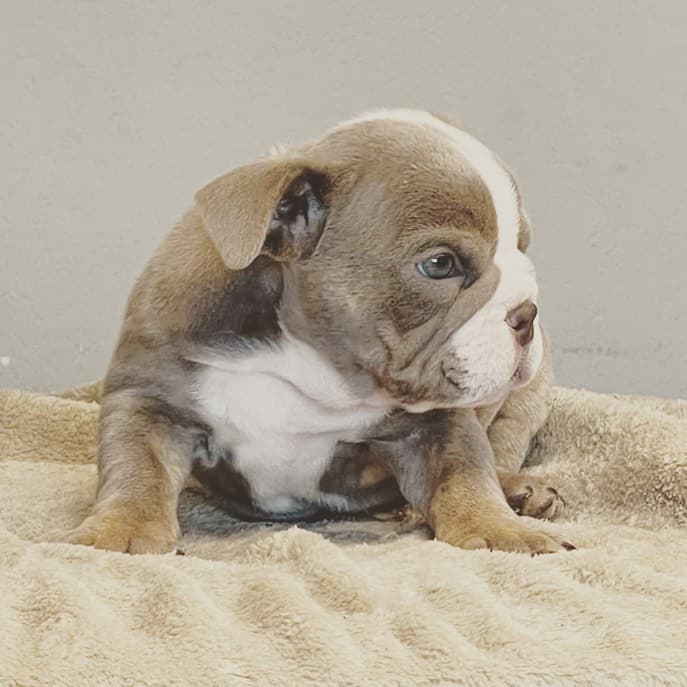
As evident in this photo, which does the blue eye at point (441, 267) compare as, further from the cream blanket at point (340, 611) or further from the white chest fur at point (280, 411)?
Answer: the cream blanket at point (340, 611)

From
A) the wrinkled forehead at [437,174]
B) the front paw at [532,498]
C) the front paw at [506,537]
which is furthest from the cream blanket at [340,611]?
the wrinkled forehead at [437,174]

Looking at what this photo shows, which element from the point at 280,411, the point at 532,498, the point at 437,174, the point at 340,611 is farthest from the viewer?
the point at 532,498

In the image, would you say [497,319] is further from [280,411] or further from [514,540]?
[280,411]

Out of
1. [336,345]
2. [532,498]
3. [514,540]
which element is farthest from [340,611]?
[532,498]

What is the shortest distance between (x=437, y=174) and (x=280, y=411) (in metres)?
0.56

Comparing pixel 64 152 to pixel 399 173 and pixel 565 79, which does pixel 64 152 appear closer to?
pixel 565 79

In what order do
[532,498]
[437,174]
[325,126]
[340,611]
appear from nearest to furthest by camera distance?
[340,611], [437,174], [532,498], [325,126]

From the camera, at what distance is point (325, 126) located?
4.14 meters

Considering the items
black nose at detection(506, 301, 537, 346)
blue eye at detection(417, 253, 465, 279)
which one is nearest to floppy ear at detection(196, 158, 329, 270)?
blue eye at detection(417, 253, 465, 279)

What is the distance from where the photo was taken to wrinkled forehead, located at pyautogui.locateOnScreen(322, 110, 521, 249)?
8.03 feet

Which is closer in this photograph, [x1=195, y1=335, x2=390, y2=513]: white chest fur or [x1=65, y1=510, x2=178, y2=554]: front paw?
[x1=65, y1=510, x2=178, y2=554]: front paw

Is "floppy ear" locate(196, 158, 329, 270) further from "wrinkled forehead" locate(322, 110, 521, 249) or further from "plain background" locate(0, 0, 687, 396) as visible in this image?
"plain background" locate(0, 0, 687, 396)

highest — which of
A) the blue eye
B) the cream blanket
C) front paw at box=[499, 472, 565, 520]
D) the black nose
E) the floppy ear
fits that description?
the floppy ear

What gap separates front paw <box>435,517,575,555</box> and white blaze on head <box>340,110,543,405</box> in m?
0.22
